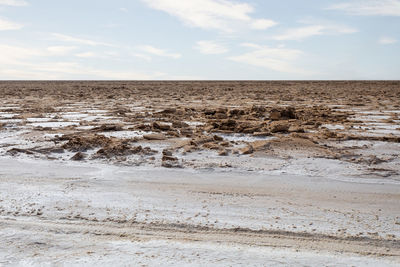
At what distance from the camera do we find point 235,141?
571 centimetres

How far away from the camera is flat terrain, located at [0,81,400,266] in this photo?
7.71 ft

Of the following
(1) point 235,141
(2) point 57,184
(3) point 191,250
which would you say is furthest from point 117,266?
(1) point 235,141

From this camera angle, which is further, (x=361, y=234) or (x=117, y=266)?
(x=361, y=234)

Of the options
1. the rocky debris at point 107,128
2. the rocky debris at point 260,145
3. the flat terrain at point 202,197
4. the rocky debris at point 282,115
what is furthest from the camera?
the rocky debris at point 282,115

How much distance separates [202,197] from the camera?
11.0 feet

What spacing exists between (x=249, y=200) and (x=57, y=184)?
71.7 inches

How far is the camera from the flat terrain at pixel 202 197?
92.5 inches

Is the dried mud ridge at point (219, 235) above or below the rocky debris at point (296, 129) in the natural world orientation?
below

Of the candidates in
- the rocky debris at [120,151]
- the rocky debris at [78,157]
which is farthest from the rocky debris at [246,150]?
the rocky debris at [78,157]

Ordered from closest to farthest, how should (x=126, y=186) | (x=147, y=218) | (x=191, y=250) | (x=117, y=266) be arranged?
(x=117, y=266)
(x=191, y=250)
(x=147, y=218)
(x=126, y=186)

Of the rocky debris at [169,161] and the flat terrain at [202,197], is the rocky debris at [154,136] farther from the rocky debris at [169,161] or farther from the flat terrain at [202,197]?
the rocky debris at [169,161]

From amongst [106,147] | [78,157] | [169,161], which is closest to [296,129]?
[169,161]

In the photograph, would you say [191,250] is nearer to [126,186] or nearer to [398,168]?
[126,186]

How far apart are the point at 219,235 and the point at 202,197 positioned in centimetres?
80
